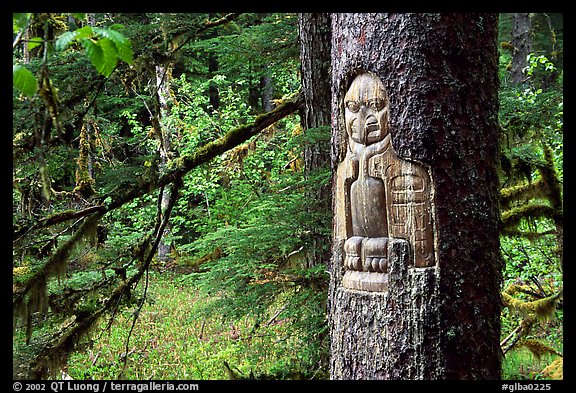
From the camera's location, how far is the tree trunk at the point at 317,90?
5.84m

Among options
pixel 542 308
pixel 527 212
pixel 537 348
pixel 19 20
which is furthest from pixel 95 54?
pixel 537 348

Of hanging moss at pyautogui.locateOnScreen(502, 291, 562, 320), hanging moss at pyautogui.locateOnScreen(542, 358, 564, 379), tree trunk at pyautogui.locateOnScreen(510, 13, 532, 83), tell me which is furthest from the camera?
tree trunk at pyautogui.locateOnScreen(510, 13, 532, 83)

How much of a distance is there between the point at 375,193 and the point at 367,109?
2.10 ft

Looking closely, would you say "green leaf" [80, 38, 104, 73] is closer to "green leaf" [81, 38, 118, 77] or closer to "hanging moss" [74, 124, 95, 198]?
"green leaf" [81, 38, 118, 77]

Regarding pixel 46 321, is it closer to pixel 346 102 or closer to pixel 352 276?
pixel 352 276

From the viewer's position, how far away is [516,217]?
6305 mm

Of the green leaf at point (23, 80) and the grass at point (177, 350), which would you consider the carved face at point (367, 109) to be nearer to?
the green leaf at point (23, 80)

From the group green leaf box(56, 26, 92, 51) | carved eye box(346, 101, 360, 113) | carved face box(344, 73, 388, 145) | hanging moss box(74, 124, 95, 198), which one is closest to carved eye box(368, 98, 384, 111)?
carved face box(344, 73, 388, 145)

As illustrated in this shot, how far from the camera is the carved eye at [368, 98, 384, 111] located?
397 centimetres

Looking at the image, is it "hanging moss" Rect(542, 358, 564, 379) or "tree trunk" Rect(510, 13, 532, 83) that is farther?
"tree trunk" Rect(510, 13, 532, 83)

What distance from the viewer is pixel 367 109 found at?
406 centimetres

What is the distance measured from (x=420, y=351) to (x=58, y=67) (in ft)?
13.8

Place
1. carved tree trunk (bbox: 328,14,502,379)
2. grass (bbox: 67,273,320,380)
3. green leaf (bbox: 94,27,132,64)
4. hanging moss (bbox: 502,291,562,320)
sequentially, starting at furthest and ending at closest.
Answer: grass (bbox: 67,273,320,380), hanging moss (bbox: 502,291,562,320), carved tree trunk (bbox: 328,14,502,379), green leaf (bbox: 94,27,132,64)
